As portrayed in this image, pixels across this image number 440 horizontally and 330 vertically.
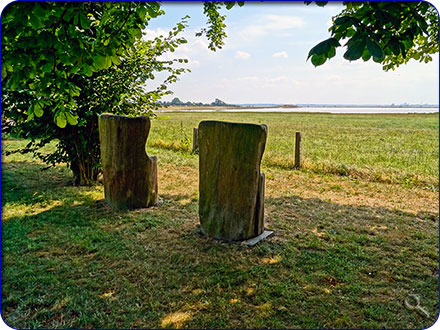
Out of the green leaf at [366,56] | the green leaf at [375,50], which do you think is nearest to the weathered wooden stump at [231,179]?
the green leaf at [366,56]

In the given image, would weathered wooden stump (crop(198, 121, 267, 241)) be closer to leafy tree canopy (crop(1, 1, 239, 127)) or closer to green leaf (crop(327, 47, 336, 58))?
leafy tree canopy (crop(1, 1, 239, 127))

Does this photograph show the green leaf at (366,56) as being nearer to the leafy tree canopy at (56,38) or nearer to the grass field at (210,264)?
the leafy tree canopy at (56,38)

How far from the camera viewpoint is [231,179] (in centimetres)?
398

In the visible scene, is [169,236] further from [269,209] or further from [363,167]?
[363,167]

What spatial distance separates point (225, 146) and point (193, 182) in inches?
141

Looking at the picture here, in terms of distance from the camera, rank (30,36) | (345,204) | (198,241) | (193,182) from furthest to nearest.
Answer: (193,182)
(345,204)
(198,241)
(30,36)

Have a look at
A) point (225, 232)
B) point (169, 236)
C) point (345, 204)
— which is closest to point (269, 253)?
point (225, 232)

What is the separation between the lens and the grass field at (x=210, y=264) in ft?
8.81

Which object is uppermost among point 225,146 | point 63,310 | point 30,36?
point 30,36

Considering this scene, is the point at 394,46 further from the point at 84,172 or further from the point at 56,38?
the point at 84,172

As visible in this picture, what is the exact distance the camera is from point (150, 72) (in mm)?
6473

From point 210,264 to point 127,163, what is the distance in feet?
8.28

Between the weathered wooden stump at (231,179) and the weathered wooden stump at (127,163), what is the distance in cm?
150

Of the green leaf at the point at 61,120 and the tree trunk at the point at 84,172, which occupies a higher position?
the green leaf at the point at 61,120
